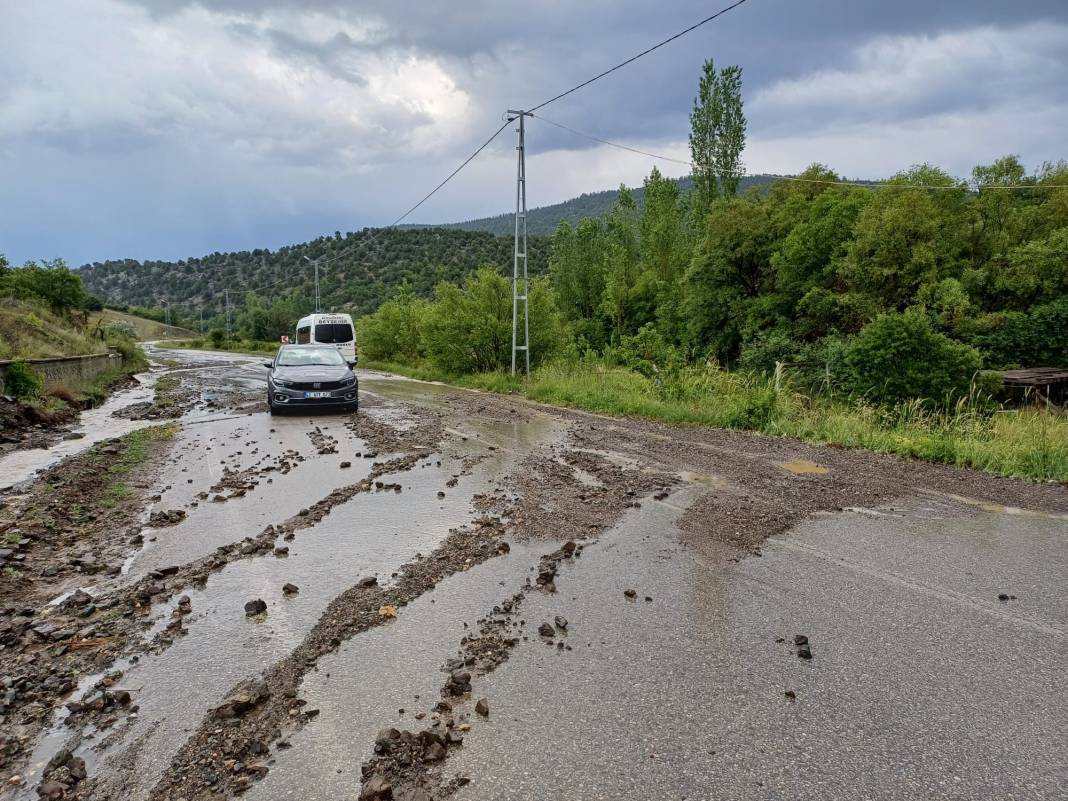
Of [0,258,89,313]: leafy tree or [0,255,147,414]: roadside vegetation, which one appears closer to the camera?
[0,255,147,414]: roadside vegetation

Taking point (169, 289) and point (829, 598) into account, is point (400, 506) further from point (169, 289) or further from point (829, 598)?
point (169, 289)

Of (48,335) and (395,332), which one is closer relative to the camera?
(48,335)

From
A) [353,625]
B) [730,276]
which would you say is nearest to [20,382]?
[353,625]

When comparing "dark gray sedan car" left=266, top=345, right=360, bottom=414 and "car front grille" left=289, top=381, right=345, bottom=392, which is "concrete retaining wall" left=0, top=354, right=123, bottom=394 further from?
"car front grille" left=289, top=381, right=345, bottom=392

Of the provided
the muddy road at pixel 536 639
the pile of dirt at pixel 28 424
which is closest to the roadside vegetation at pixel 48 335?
the pile of dirt at pixel 28 424

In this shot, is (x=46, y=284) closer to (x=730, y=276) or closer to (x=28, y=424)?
(x=28, y=424)

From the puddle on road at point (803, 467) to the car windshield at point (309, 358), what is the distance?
11.1m

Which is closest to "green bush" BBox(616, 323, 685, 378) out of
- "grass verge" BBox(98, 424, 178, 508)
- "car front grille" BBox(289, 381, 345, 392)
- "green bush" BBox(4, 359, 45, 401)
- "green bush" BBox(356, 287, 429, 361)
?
"car front grille" BBox(289, 381, 345, 392)

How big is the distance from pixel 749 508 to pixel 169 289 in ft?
546

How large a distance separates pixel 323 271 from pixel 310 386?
325 feet

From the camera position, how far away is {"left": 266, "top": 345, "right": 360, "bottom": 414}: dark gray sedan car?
13.8m

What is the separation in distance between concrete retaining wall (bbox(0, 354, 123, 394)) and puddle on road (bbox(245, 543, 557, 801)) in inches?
580

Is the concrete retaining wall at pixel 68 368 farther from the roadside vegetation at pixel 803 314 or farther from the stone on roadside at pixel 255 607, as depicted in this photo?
the stone on roadside at pixel 255 607

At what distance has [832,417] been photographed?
11.4 m
